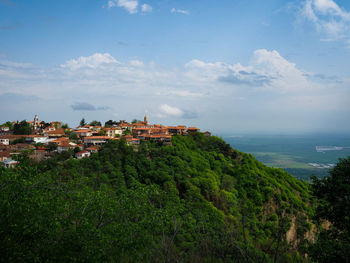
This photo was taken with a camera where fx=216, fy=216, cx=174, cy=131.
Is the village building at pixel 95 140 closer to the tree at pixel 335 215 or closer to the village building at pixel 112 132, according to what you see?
the village building at pixel 112 132

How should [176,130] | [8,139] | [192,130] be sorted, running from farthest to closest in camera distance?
[192,130] → [176,130] → [8,139]

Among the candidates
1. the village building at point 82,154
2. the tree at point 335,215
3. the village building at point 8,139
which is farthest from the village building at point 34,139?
the tree at point 335,215

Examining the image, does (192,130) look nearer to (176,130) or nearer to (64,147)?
(176,130)

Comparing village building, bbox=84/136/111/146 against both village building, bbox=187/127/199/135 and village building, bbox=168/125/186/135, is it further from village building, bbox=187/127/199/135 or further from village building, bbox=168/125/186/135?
village building, bbox=187/127/199/135

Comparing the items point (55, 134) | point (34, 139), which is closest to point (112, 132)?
point (55, 134)

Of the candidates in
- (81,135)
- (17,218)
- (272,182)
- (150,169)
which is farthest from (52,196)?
(81,135)

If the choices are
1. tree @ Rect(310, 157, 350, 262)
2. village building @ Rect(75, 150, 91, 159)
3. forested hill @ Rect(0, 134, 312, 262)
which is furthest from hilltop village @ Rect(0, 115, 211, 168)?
tree @ Rect(310, 157, 350, 262)
